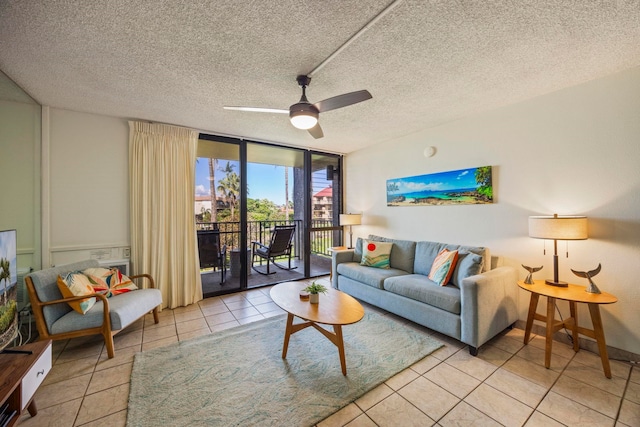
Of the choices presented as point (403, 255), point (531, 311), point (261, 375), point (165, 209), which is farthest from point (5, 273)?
point (531, 311)

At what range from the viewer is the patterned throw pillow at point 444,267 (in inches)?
105

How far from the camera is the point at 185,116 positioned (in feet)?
10.0

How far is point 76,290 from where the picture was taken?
2.23 m

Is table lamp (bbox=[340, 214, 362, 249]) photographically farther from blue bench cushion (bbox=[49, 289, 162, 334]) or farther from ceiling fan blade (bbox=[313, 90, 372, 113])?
blue bench cushion (bbox=[49, 289, 162, 334])

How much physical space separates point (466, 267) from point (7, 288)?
3.81 metres

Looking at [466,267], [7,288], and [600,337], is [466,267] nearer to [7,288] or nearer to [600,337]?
[600,337]

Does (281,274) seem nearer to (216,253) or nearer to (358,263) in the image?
(216,253)

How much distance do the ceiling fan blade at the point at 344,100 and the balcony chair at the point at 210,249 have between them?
2.79 metres

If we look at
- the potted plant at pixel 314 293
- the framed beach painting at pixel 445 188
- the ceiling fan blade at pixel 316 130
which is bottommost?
the potted plant at pixel 314 293

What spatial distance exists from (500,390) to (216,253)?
374cm

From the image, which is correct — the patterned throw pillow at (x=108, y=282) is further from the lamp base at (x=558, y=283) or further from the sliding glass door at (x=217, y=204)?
the lamp base at (x=558, y=283)

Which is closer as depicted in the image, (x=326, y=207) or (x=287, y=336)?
(x=287, y=336)

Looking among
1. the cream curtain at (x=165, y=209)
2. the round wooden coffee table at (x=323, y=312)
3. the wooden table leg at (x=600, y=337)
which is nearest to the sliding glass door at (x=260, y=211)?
the cream curtain at (x=165, y=209)

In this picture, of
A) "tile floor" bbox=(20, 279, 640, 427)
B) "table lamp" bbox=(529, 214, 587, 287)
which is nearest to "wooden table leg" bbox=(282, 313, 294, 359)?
"tile floor" bbox=(20, 279, 640, 427)
